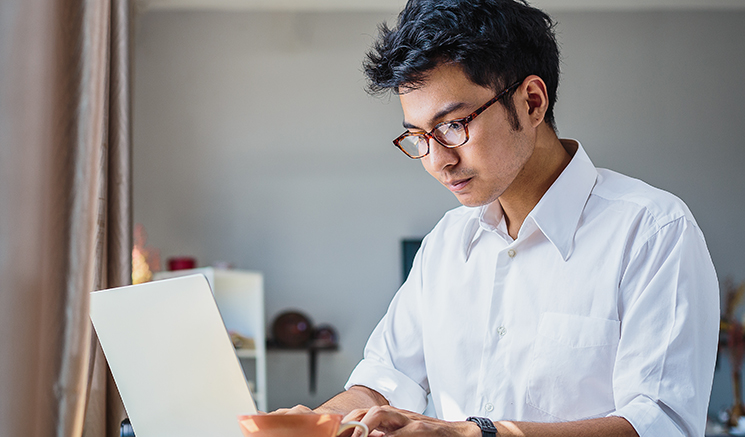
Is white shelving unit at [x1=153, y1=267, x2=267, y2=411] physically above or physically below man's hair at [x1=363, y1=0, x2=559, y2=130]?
below

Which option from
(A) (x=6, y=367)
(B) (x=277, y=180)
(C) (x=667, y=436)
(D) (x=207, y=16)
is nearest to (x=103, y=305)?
(A) (x=6, y=367)

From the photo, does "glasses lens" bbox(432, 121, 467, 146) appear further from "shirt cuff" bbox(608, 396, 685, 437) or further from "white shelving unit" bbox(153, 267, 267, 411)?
"white shelving unit" bbox(153, 267, 267, 411)

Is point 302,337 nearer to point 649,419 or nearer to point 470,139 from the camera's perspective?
point 470,139

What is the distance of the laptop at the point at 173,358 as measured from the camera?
29.7 inches

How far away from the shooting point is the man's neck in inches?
46.0

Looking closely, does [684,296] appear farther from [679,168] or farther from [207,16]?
[207,16]

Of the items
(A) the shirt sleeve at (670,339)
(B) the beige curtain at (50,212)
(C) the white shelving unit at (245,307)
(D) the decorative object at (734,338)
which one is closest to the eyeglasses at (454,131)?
(A) the shirt sleeve at (670,339)

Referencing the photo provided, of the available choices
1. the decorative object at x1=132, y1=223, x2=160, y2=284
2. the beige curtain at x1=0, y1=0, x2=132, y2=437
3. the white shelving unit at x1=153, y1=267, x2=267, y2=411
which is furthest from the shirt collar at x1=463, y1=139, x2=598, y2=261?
the white shelving unit at x1=153, y1=267, x2=267, y2=411

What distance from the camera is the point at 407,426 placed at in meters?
0.74

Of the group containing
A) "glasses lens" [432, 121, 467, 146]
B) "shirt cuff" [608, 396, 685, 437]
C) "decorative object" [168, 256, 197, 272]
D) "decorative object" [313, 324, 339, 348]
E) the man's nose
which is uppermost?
"glasses lens" [432, 121, 467, 146]

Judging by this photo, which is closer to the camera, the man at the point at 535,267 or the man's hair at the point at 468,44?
the man at the point at 535,267

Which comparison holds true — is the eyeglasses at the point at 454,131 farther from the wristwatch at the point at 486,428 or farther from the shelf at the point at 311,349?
the shelf at the point at 311,349

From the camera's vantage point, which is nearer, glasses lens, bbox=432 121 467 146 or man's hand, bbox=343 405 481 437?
man's hand, bbox=343 405 481 437

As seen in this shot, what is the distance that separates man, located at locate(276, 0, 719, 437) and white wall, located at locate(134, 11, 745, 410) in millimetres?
2845
